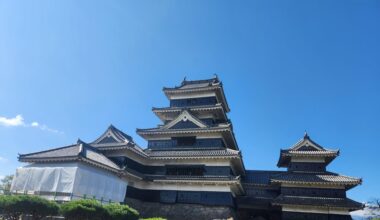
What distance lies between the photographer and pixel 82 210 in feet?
54.8

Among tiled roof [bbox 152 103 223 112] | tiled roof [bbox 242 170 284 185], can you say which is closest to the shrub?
tiled roof [bbox 152 103 223 112]

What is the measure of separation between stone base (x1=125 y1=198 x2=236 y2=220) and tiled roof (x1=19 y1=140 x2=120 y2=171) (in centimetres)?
511

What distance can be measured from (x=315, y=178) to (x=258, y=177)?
6389 mm

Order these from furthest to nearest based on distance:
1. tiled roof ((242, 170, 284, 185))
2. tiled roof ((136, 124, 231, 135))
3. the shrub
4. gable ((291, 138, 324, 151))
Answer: tiled roof ((242, 170, 284, 185)) → gable ((291, 138, 324, 151)) → tiled roof ((136, 124, 231, 135)) → the shrub

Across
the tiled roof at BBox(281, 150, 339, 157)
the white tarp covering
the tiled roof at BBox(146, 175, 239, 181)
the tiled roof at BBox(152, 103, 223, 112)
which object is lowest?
the white tarp covering

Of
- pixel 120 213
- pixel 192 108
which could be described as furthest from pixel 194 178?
pixel 120 213

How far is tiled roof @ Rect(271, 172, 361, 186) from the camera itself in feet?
86.2

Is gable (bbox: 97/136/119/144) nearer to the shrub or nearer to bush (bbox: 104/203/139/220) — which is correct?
bush (bbox: 104/203/139/220)

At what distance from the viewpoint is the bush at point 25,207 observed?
613 inches

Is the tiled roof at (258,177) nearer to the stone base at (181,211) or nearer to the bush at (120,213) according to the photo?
the stone base at (181,211)

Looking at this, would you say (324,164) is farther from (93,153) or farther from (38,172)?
(38,172)

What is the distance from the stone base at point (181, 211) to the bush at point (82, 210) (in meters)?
9.91

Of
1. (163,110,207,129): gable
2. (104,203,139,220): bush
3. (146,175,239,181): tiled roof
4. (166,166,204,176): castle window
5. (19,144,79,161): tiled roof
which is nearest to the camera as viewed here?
(104,203,139,220): bush

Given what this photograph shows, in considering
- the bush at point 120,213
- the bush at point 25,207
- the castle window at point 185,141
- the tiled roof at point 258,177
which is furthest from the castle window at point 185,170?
the bush at point 25,207
